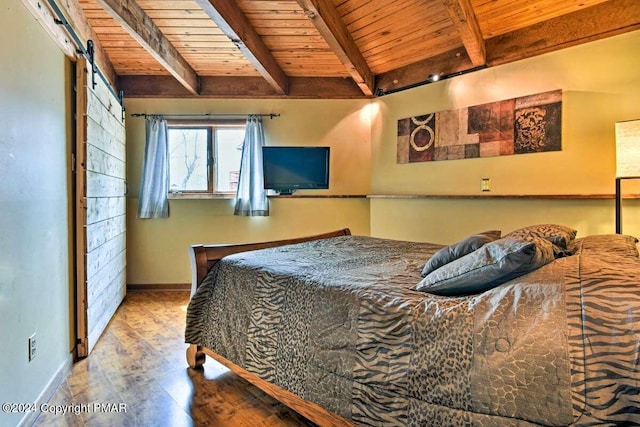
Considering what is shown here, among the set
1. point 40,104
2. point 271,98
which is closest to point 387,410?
point 40,104

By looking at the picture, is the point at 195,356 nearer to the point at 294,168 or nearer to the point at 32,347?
the point at 32,347

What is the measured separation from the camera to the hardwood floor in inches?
67.3

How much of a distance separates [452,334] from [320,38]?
317 cm

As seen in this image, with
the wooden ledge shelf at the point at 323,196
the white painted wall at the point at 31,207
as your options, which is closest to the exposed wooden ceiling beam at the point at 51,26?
the white painted wall at the point at 31,207

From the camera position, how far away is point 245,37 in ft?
10.0

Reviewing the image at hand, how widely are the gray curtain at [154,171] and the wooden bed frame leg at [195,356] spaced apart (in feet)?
7.42

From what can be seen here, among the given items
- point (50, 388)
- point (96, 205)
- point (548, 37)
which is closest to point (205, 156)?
point (96, 205)

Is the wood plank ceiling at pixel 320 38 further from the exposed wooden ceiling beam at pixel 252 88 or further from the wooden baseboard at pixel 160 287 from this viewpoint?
the wooden baseboard at pixel 160 287

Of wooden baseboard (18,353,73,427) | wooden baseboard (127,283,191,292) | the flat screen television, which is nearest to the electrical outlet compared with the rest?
wooden baseboard (18,353,73,427)

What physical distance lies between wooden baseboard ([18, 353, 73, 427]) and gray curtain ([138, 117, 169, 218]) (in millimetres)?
2060

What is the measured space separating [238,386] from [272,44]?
10.1 ft

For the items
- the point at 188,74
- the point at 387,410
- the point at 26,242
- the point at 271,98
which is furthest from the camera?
the point at 271,98

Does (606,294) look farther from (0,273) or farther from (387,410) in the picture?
(0,273)

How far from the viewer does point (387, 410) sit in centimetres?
124
